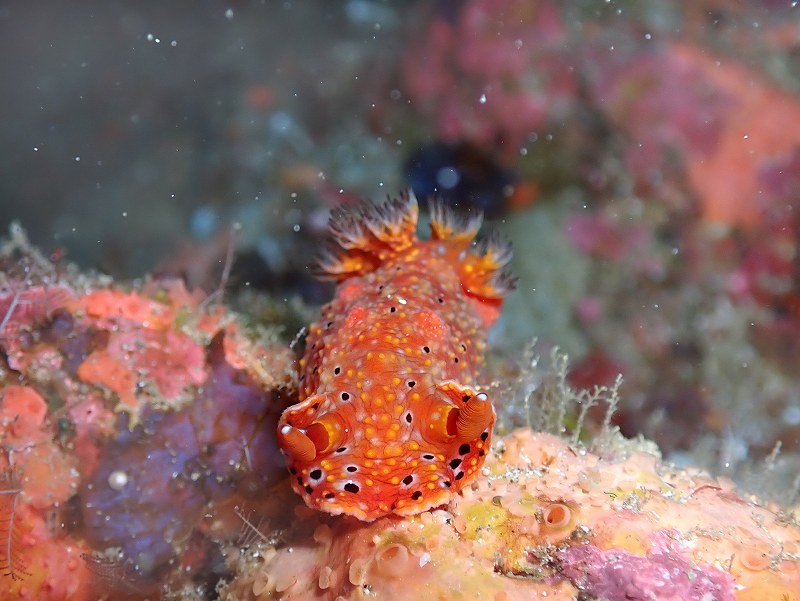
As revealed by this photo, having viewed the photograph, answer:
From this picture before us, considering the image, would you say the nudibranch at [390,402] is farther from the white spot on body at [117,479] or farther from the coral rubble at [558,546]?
the white spot on body at [117,479]

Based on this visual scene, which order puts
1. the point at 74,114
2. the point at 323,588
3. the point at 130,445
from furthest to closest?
1. the point at 74,114
2. the point at 130,445
3. the point at 323,588

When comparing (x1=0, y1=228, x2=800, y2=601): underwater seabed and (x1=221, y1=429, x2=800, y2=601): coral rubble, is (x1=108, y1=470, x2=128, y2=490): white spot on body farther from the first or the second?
(x1=221, y1=429, x2=800, y2=601): coral rubble

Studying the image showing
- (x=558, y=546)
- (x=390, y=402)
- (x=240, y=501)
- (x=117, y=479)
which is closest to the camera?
(x=558, y=546)

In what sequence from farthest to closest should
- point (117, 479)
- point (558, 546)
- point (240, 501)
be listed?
1. point (240, 501)
2. point (117, 479)
3. point (558, 546)

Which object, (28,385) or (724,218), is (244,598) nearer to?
(28,385)

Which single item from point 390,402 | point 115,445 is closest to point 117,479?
point 115,445

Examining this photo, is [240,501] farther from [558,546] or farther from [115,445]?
[558,546]

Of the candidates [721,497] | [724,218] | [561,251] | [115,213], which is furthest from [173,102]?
[721,497]
